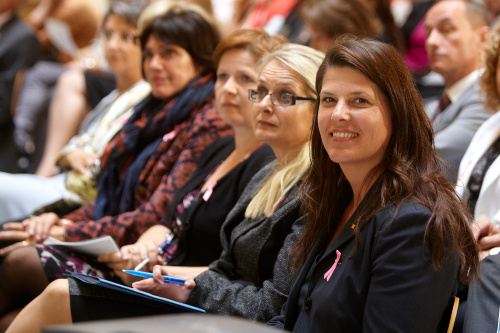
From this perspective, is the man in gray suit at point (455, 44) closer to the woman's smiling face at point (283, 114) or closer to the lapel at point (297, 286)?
the woman's smiling face at point (283, 114)

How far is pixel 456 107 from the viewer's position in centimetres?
270

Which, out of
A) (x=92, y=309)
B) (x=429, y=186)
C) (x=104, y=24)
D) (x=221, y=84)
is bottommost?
(x=92, y=309)

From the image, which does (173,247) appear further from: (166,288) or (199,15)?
(199,15)

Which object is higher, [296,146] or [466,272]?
[296,146]

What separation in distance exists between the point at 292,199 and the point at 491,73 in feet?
3.30

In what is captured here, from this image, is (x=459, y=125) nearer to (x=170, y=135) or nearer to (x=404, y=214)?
(x=170, y=135)

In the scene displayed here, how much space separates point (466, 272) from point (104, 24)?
2.61 metres

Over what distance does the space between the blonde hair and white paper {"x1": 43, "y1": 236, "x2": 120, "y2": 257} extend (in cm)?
52

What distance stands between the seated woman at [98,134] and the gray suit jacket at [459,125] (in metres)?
1.50

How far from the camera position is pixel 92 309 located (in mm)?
1904

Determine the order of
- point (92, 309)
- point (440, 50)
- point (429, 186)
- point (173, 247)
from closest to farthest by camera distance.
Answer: point (429, 186), point (92, 309), point (173, 247), point (440, 50)

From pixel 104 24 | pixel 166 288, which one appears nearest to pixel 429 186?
pixel 166 288

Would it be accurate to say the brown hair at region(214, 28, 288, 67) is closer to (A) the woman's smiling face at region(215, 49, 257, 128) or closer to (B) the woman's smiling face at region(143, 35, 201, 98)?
(A) the woman's smiling face at region(215, 49, 257, 128)

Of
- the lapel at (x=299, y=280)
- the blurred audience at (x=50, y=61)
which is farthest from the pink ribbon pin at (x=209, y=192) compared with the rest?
the blurred audience at (x=50, y=61)
